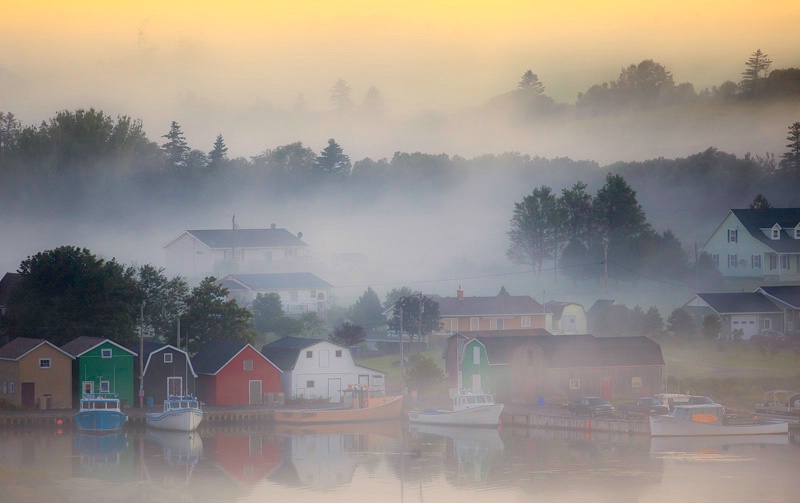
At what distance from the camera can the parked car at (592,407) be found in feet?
213

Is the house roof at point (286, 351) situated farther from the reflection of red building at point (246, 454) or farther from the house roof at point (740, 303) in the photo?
the house roof at point (740, 303)

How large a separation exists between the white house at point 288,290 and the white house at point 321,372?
29437 mm

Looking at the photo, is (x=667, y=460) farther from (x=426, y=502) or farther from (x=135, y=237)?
(x=135, y=237)

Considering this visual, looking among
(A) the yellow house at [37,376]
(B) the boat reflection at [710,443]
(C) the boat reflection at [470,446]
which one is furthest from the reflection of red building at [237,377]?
(B) the boat reflection at [710,443]

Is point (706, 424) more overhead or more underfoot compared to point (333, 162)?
more underfoot

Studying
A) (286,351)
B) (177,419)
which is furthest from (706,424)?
(177,419)

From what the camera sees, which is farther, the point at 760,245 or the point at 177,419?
the point at 760,245

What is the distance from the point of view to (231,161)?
18175 centimetres

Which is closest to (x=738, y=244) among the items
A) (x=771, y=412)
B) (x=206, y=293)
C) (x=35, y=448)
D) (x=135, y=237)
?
(x=771, y=412)

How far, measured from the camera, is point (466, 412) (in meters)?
67.0

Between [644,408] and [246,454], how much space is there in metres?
22.4

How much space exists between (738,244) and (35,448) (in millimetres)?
71797

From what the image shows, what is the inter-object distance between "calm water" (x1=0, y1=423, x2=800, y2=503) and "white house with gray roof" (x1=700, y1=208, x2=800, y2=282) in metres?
46.1

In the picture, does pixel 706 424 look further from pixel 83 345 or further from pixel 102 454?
pixel 83 345
